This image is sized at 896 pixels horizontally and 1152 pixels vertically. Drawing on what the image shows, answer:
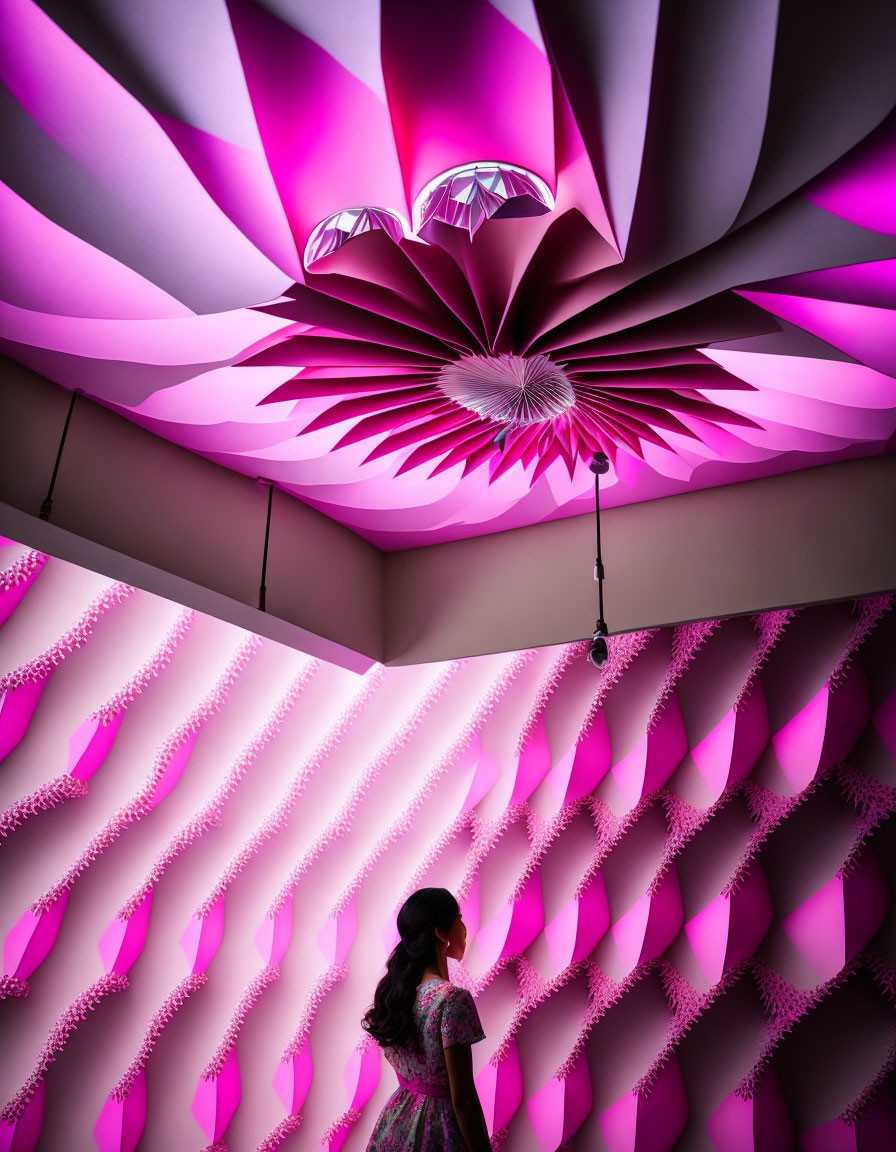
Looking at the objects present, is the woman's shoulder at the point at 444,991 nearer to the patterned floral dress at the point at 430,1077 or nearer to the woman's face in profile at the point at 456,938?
the patterned floral dress at the point at 430,1077

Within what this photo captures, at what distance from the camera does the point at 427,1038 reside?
79.7 inches

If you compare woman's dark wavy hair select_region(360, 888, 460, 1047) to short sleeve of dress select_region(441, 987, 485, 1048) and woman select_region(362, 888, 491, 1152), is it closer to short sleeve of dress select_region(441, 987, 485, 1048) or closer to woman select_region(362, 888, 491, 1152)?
woman select_region(362, 888, 491, 1152)

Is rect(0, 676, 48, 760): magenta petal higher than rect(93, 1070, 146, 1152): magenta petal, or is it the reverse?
rect(0, 676, 48, 760): magenta petal

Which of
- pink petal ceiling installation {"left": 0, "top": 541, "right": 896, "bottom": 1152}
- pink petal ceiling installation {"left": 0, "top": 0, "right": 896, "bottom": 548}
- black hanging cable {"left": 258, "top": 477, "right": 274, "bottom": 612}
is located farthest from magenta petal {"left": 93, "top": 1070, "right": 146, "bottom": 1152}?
pink petal ceiling installation {"left": 0, "top": 0, "right": 896, "bottom": 548}

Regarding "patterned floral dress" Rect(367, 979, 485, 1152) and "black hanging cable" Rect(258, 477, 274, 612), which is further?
"black hanging cable" Rect(258, 477, 274, 612)

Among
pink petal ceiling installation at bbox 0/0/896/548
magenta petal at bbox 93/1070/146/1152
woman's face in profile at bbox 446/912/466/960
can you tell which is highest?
pink petal ceiling installation at bbox 0/0/896/548

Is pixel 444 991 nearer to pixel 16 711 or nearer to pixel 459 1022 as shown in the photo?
pixel 459 1022

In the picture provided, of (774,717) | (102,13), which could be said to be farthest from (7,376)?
(774,717)

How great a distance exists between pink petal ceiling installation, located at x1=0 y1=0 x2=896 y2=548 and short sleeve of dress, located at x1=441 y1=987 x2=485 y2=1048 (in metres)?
1.22

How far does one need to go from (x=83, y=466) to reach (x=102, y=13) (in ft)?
4.00

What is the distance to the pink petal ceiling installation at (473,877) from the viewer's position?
226 cm

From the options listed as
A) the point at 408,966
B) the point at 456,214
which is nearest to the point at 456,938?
the point at 408,966

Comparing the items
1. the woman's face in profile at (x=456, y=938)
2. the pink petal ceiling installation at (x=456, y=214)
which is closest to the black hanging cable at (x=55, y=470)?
the pink petal ceiling installation at (x=456, y=214)

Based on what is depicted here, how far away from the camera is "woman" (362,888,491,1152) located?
6.37ft
